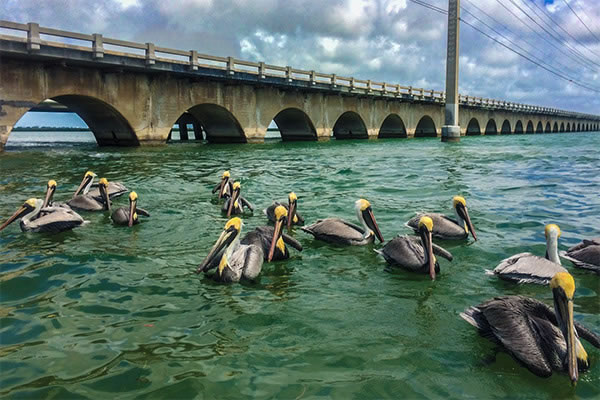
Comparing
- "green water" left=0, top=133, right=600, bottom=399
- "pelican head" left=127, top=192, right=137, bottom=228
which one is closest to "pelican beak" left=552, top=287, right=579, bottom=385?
Result: "green water" left=0, top=133, right=600, bottom=399

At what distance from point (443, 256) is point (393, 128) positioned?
5125cm

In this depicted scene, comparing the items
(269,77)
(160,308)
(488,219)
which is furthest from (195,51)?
(160,308)

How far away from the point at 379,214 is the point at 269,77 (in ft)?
86.0

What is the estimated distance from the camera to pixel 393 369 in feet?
11.7

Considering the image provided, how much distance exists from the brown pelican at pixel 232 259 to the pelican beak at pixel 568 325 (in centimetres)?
327

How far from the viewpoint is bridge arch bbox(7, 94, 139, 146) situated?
26.3 metres

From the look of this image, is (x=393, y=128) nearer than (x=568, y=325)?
No

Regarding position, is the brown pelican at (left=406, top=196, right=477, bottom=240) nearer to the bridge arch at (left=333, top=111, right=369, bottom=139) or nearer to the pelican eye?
the pelican eye

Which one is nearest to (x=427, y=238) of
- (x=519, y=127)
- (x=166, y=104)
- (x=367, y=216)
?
(x=367, y=216)

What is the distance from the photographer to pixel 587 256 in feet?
19.1

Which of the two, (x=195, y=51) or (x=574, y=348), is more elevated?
(x=195, y=51)

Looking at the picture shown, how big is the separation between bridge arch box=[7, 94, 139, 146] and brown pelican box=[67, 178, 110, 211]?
16967mm

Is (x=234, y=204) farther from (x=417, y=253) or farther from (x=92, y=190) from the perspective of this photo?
(x=417, y=253)

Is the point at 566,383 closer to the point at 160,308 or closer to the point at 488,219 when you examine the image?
the point at 160,308
